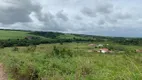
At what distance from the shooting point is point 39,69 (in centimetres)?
1063

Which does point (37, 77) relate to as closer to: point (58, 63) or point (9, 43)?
point (58, 63)

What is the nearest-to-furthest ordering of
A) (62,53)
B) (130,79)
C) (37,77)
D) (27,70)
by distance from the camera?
Result: 1. (130,79)
2. (37,77)
3. (27,70)
4. (62,53)

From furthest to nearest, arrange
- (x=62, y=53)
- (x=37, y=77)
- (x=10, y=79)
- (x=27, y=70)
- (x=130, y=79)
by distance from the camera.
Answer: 1. (x=62, y=53)
2. (x=10, y=79)
3. (x=27, y=70)
4. (x=37, y=77)
5. (x=130, y=79)

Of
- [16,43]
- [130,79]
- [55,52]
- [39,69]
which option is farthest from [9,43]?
[130,79]

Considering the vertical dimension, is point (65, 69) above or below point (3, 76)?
above

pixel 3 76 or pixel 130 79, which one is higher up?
pixel 130 79

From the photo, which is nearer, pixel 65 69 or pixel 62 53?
pixel 65 69

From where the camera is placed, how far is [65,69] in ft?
→ 34.4

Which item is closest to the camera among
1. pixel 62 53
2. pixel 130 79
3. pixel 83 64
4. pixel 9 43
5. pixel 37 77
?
pixel 130 79

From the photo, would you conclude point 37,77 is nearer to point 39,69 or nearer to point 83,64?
point 39,69

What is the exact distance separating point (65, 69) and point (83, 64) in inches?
63.9

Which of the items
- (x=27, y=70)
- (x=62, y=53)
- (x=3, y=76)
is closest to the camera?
(x=27, y=70)

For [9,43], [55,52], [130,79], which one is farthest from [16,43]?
[130,79]

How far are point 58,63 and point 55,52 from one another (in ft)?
16.0
